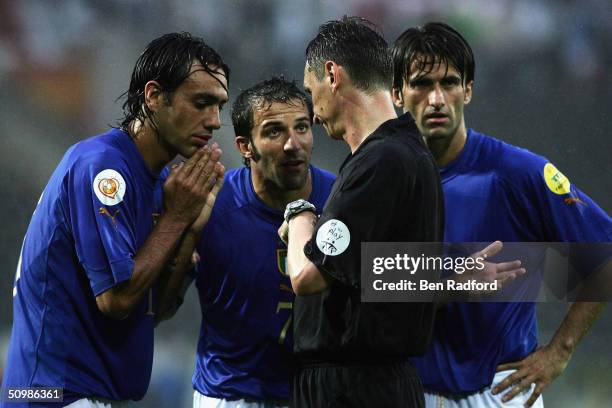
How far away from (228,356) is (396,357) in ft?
3.49

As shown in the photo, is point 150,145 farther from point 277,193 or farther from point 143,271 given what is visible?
point 277,193

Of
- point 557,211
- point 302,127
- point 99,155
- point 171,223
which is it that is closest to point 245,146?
point 302,127

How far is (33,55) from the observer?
248 inches

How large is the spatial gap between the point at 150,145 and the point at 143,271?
0.55 meters

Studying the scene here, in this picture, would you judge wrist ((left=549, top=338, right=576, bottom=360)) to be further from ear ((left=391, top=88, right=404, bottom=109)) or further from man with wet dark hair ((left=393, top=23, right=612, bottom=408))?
ear ((left=391, top=88, right=404, bottom=109))

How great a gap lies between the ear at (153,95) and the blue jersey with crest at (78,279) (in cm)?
30

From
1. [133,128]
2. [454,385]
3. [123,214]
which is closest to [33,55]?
[133,128]

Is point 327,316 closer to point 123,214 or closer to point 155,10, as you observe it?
point 123,214

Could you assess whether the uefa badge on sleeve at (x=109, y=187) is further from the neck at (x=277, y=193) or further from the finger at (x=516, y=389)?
the finger at (x=516, y=389)

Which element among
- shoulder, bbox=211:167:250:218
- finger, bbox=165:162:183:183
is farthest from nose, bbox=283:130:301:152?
finger, bbox=165:162:183:183

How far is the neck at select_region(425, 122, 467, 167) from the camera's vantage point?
365cm

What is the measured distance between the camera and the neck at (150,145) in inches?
126

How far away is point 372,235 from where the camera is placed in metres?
2.64

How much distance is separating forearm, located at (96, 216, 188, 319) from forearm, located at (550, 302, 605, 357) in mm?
1680
